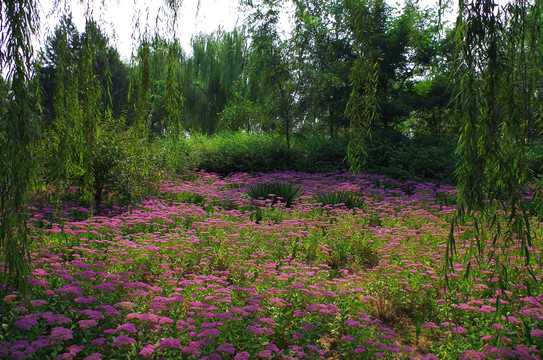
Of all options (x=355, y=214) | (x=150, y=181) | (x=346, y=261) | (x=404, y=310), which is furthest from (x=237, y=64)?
(x=404, y=310)

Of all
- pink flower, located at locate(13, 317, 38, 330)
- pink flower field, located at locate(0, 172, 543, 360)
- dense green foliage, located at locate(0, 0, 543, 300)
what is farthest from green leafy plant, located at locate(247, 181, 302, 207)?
pink flower, located at locate(13, 317, 38, 330)

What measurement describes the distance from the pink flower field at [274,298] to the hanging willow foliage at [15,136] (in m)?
0.47

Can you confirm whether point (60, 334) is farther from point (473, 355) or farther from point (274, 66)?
point (274, 66)

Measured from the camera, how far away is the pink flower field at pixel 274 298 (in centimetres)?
278

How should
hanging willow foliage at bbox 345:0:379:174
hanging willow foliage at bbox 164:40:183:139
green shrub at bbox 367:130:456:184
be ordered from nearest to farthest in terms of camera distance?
1. hanging willow foliage at bbox 345:0:379:174
2. hanging willow foliage at bbox 164:40:183:139
3. green shrub at bbox 367:130:456:184

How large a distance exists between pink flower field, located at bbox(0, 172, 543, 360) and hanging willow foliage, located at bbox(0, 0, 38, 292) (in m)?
0.47

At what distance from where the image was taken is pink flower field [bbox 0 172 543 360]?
9.13ft

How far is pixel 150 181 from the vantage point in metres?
8.92

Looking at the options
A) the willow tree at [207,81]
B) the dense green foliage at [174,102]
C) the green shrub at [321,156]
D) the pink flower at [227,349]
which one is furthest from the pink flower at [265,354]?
the willow tree at [207,81]

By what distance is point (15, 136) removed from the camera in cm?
249

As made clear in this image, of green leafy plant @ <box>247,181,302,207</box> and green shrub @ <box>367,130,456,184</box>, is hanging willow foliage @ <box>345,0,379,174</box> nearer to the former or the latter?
green leafy plant @ <box>247,181,302,207</box>

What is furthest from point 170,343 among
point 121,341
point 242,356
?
point 242,356

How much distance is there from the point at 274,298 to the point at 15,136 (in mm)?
2367

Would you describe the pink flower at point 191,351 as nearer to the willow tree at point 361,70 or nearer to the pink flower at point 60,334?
the pink flower at point 60,334
